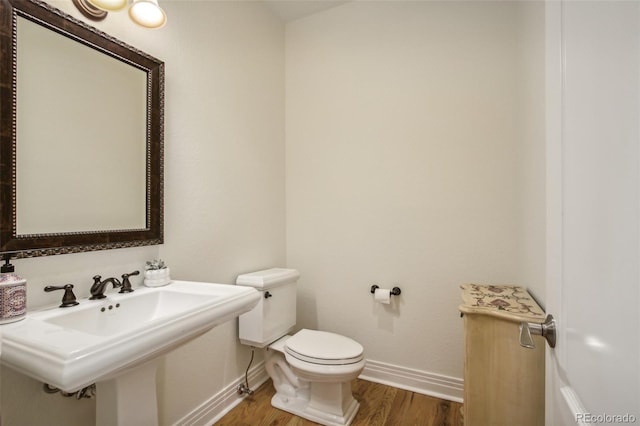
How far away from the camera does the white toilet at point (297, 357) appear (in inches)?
65.2

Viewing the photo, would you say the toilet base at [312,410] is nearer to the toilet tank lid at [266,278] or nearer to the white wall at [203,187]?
the white wall at [203,187]

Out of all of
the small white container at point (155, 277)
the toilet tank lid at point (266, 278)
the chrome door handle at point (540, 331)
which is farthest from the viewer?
the toilet tank lid at point (266, 278)

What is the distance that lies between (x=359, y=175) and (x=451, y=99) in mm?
777

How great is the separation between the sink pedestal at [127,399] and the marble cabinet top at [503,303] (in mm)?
1260

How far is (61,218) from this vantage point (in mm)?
1134

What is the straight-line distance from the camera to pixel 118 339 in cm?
74

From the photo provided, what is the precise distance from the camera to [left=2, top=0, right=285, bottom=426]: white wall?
1136mm

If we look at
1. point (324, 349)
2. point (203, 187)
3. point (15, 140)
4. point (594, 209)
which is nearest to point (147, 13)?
point (15, 140)

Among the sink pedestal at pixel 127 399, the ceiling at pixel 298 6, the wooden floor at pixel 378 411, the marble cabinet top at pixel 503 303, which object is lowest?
the wooden floor at pixel 378 411

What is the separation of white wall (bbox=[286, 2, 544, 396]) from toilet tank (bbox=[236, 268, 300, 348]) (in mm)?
395

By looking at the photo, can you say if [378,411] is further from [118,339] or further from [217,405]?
[118,339]

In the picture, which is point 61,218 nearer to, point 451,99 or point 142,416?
point 142,416

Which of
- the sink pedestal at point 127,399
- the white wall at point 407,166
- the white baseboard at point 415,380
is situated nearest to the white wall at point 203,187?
the sink pedestal at point 127,399

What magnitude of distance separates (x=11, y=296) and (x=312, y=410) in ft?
5.02
